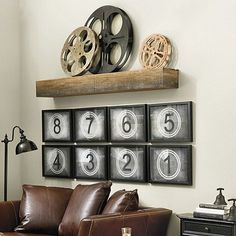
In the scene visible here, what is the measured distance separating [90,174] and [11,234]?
0.93 m

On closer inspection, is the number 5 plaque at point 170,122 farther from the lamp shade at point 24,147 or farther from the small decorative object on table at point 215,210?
the lamp shade at point 24,147

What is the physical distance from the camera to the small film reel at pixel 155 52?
477 centimetres

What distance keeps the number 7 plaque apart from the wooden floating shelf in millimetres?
227

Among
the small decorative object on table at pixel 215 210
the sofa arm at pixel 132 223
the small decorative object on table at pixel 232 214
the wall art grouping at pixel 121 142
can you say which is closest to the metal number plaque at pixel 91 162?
the wall art grouping at pixel 121 142

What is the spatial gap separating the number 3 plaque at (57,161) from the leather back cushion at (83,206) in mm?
706

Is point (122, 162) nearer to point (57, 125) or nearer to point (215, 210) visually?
point (57, 125)

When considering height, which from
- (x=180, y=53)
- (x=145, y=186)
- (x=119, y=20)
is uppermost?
(x=119, y=20)

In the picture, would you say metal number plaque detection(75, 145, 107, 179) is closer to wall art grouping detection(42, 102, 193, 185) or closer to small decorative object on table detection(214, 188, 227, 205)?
wall art grouping detection(42, 102, 193, 185)

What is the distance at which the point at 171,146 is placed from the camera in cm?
476

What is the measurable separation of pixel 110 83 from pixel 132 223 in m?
1.27

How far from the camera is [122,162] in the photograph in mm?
5105

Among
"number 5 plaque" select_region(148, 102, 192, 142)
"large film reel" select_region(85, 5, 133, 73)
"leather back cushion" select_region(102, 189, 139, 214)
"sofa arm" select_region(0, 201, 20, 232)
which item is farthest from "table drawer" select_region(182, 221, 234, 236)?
"sofa arm" select_region(0, 201, 20, 232)

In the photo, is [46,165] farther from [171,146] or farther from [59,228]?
[171,146]

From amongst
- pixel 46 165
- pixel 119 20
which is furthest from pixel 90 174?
pixel 119 20
